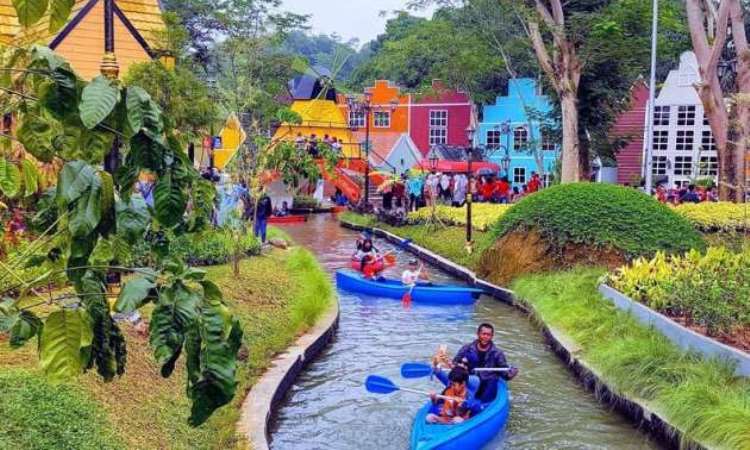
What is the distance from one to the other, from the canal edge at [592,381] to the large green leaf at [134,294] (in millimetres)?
6768

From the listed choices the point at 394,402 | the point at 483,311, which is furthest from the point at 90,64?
the point at 394,402

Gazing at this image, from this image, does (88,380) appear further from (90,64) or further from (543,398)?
(90,64)

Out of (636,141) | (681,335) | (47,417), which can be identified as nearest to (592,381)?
(681,335)

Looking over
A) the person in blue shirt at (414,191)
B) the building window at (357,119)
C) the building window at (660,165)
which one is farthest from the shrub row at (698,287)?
the building window at (357,119)

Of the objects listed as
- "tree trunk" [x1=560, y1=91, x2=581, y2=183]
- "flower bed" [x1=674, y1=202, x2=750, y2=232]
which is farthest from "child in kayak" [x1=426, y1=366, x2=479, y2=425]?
"tree trunk" [x1=560, y1=91, x2=581, y2=183]

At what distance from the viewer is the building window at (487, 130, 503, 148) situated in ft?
146

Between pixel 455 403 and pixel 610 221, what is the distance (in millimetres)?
8508

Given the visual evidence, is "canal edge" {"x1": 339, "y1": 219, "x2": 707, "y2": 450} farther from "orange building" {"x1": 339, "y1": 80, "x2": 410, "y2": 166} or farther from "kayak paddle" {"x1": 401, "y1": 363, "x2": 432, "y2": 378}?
"orange building" {"x1": 339, "y1": 80, "x2": 410, "y2": 166}

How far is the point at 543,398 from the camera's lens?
10992 millimetres

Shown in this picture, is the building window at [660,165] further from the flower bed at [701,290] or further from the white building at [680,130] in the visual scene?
the flower bed at [701,290]

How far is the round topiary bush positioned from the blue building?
23.5 m

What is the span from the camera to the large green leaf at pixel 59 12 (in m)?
2.77

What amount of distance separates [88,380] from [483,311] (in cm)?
1064

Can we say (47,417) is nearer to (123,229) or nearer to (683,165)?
(123,229)
